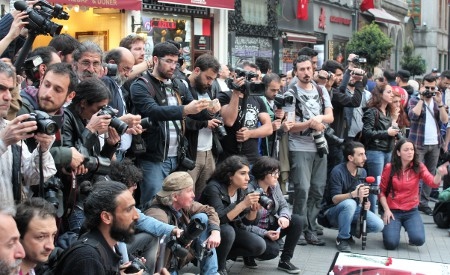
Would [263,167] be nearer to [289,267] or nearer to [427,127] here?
[289,267]

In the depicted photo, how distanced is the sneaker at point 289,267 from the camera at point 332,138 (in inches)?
72.7

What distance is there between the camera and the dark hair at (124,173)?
597cm

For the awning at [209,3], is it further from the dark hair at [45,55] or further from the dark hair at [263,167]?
the dark hair at [45,55]

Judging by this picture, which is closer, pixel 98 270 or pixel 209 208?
pixel 98 270

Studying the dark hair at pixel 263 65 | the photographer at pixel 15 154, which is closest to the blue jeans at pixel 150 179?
the photographer at pixel 15 154

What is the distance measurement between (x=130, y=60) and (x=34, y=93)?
72.4 inches

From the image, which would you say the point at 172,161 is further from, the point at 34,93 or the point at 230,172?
the point at 34,93

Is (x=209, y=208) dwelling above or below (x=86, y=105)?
below

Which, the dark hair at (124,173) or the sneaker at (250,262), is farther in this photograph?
the sneaker at (250,262)

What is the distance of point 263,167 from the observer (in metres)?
7.59

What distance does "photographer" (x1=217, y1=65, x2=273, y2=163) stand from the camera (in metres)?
7.86

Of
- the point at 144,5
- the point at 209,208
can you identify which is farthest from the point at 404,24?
the point at 209,208

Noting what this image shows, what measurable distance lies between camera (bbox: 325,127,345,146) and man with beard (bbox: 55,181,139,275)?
→ 4234mm

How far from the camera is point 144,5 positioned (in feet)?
51.4
